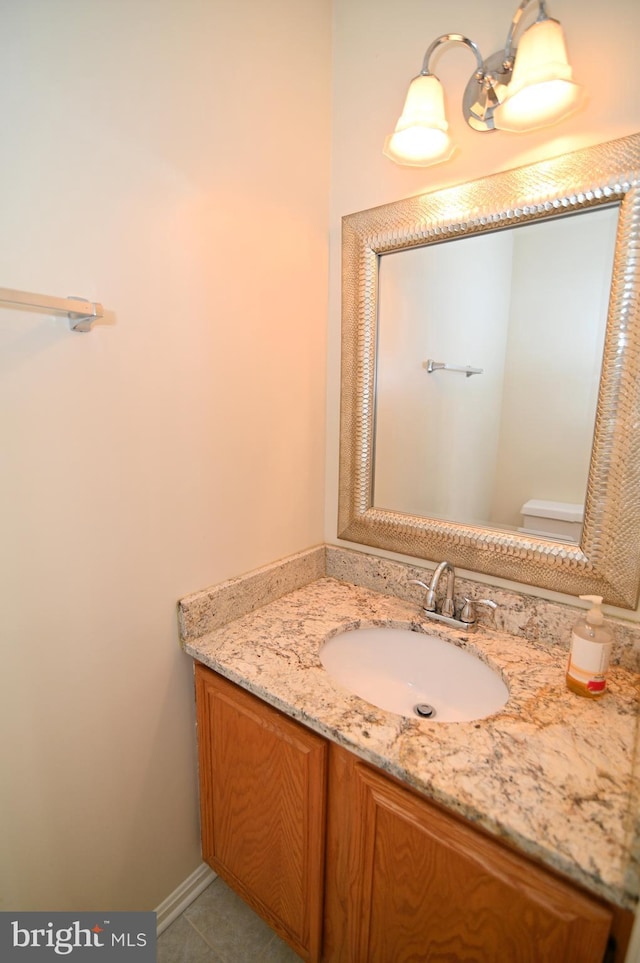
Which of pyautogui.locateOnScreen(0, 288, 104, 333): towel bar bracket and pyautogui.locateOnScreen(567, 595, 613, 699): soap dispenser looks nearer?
pyautogui.locateOnScreen(0, 288, 104, 333): towel bar bracket

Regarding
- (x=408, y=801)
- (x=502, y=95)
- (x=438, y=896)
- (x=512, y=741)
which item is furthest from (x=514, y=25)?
(x=438, y=896)

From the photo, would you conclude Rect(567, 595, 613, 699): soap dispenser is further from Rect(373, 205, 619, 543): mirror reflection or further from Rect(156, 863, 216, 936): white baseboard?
Rect(156, 863, 216, 936): white baseboard

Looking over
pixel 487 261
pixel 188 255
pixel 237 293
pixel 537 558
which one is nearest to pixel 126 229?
pixel 188 255

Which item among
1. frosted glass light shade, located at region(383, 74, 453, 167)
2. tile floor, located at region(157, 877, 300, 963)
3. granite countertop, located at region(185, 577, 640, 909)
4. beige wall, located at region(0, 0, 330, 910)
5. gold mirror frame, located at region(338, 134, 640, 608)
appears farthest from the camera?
tile floor, located at region(157, 877, 300, 963)

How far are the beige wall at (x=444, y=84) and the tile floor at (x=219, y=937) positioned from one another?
43.7 inches

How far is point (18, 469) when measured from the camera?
77cm

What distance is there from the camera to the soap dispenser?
0.84m

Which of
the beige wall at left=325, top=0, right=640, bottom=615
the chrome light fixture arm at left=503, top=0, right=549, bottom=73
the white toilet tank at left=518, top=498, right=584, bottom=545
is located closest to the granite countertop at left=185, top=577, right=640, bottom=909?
the white toilet tank at left=518, top=498, right=584, bottom=545

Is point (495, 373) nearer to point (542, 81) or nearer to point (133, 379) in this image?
point (542, 81)

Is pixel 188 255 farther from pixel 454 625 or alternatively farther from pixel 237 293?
pixel 454 625

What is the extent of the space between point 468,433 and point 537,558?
1.17 ft

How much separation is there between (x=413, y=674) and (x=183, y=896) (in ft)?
2.95

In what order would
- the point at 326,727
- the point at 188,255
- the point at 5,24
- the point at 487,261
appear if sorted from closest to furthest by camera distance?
the point at 5,24 → the point at 326,727 → the point at 188,255 → the point at 487,261

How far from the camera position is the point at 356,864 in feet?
2.76
